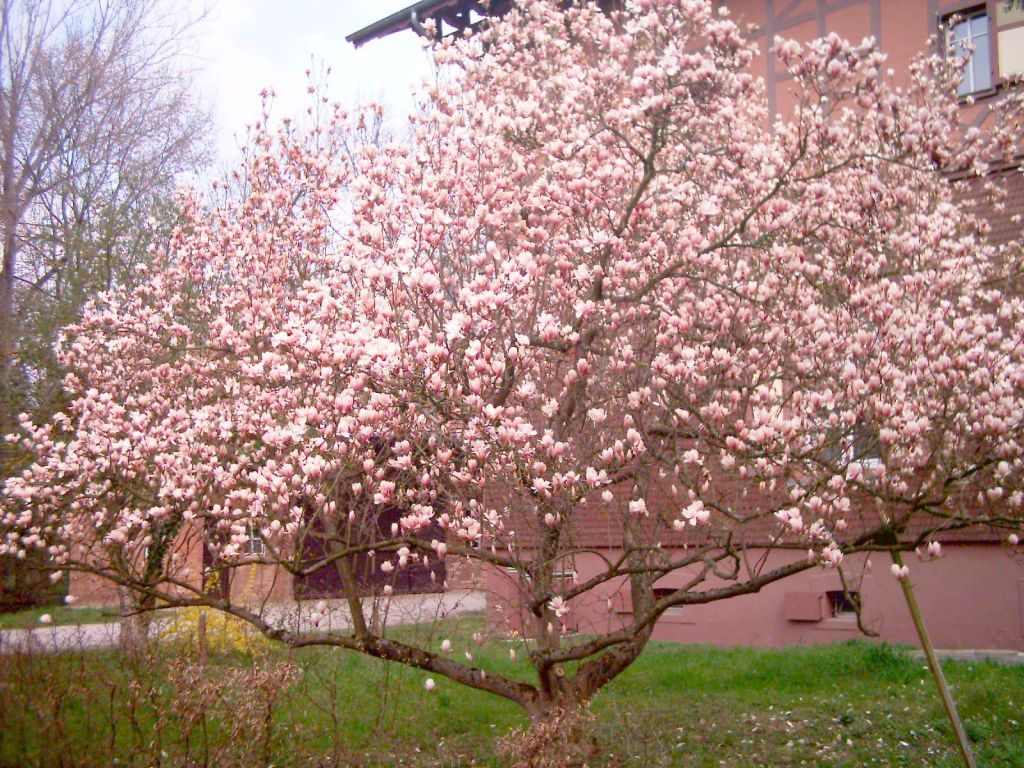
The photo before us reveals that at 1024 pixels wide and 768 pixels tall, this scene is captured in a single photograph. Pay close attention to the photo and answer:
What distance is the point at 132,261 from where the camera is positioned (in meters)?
13.2

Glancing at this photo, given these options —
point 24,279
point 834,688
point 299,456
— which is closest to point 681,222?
point 299,456

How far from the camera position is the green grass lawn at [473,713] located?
4785 mm

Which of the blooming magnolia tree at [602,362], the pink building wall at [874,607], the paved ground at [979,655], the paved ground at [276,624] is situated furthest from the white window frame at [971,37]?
the paved ground at [276,624]

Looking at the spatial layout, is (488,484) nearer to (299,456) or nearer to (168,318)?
(299,456)

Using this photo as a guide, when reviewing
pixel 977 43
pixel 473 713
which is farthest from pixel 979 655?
pixel 977 43

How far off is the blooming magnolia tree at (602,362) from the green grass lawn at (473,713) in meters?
0.66

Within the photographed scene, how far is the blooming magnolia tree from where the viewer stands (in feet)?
16.8

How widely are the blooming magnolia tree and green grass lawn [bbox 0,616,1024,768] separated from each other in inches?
25.9

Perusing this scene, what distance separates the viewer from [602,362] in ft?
21.0

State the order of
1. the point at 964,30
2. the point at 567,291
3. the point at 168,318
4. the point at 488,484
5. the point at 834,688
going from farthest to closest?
1. the point at 964,30
2. the point at 168,318
3. the point at 834,688
4. the point at 567,291
5. the point at 488,484

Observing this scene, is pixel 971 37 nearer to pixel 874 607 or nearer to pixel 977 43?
pixel 977 43

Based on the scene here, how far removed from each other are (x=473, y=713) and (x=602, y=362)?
3.28 m

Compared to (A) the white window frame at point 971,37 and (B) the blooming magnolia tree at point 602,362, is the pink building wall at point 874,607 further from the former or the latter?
(A) the white window frame at point 971,37

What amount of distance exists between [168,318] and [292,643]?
4361 mm
